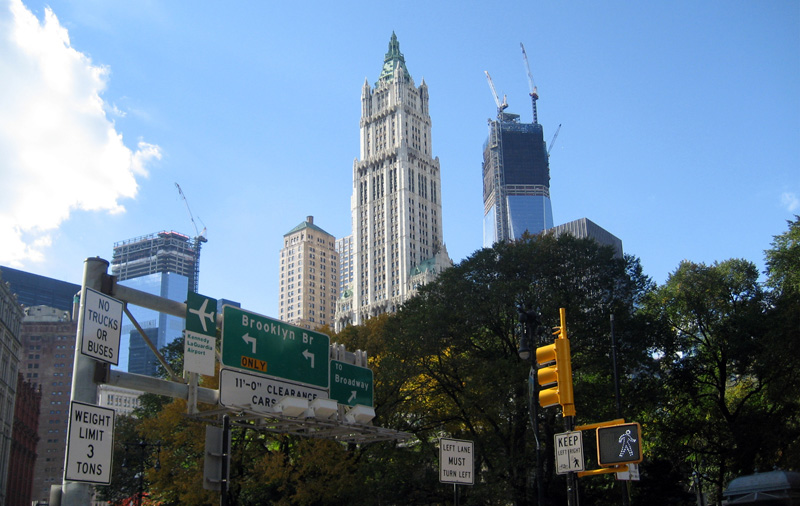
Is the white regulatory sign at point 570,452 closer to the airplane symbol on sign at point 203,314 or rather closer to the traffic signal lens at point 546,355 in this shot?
the traffic signal lens at point 546,355

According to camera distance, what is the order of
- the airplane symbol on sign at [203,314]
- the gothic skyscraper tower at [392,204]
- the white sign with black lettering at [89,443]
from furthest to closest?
1. the gothic skyscraper tower at [392,204]
2. the airplane symbol on sign at [203,314]
3. the white sign with black lettering at [89,443]

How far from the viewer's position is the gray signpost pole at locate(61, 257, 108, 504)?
12812mm

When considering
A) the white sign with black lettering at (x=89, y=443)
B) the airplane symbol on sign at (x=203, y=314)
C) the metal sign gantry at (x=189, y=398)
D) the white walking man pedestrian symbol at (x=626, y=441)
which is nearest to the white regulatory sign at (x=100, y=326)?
the metal sign gantry at (x=189, y=398)

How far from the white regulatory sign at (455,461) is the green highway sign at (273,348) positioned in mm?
4668

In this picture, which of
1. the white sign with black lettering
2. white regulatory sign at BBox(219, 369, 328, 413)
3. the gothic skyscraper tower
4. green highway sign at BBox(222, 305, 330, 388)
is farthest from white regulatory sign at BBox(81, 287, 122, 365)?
the gothic skyscraper tower

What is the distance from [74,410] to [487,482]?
26.7 m

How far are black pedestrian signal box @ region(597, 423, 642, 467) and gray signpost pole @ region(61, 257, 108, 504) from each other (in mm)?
8665

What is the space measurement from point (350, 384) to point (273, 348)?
11.1ft

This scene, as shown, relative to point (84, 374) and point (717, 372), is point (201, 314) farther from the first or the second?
point (717, 372)

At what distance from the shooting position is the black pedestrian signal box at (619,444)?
1279 centimetres

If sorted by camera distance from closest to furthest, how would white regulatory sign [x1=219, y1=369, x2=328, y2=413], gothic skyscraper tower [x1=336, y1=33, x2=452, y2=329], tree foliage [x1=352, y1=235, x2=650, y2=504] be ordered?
white regulatory sign [x1=219, y1=369, x2=328, y2=413] → tree foliage [x1=352, y1=235, x2=650, y2=504] → gothic skyscraper tower [x1=336, y1=33, x2=452, y2=329]

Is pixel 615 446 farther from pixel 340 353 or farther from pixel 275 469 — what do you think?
pixel 275 469

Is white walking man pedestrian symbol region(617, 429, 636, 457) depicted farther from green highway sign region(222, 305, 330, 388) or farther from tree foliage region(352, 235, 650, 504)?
tree foliage region(352, 235, 650, 504)

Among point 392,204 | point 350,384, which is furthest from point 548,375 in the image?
point 392,204
